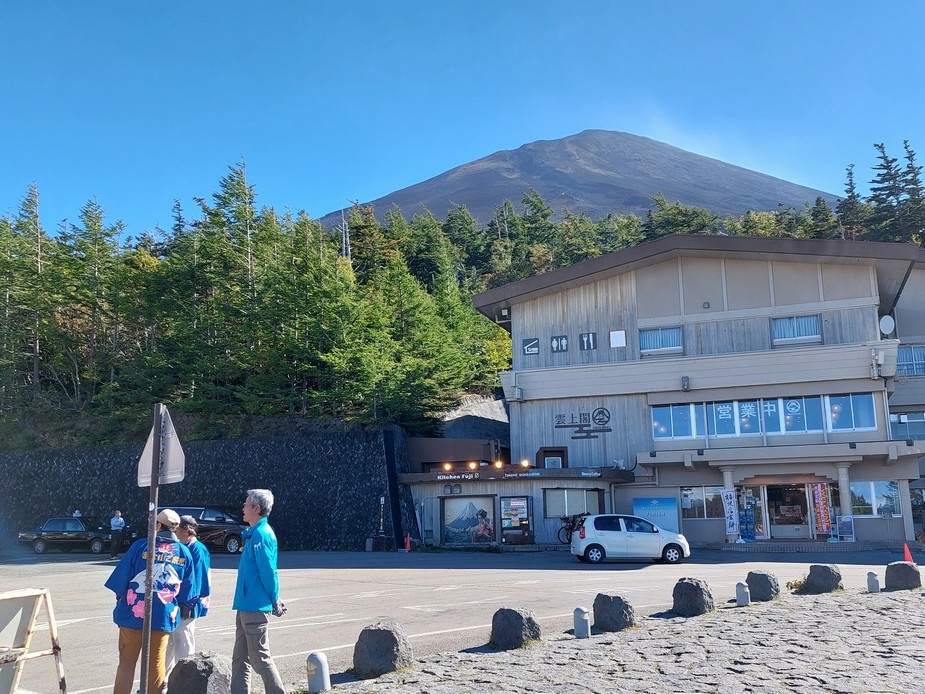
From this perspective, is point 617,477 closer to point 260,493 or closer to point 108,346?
point 260,493

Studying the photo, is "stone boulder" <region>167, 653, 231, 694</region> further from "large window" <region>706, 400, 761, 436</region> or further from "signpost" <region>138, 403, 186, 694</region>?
"large window" <region>706, 400, 761, 436</region>

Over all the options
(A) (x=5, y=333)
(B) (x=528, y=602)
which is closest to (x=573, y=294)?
(B) (x=528, y=602)

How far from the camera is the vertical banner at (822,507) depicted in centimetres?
2922

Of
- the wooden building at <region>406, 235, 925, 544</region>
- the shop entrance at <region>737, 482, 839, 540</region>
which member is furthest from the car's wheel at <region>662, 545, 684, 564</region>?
the shop entrance at <region>737, 482, 839, 540</region>

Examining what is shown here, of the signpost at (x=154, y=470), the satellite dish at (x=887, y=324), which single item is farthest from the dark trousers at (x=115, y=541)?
the satellite dish at (x=887, y=324)

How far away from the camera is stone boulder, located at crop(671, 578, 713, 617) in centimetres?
1090

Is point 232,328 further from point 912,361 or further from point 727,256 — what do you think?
point 912,361

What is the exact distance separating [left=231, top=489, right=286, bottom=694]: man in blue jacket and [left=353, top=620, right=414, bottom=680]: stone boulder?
1.34 meters

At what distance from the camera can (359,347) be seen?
34438 mm

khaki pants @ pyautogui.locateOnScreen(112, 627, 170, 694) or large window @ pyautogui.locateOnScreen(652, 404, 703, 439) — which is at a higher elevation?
large window @ pyautogui.locateOnScreen(652, 404, 703, 439)

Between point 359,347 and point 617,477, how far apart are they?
12.4 meters

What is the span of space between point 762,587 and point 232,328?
31426 millimetres

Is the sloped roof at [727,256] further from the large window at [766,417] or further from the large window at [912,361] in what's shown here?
the large window at [766,417]

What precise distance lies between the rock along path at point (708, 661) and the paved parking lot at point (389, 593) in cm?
90
